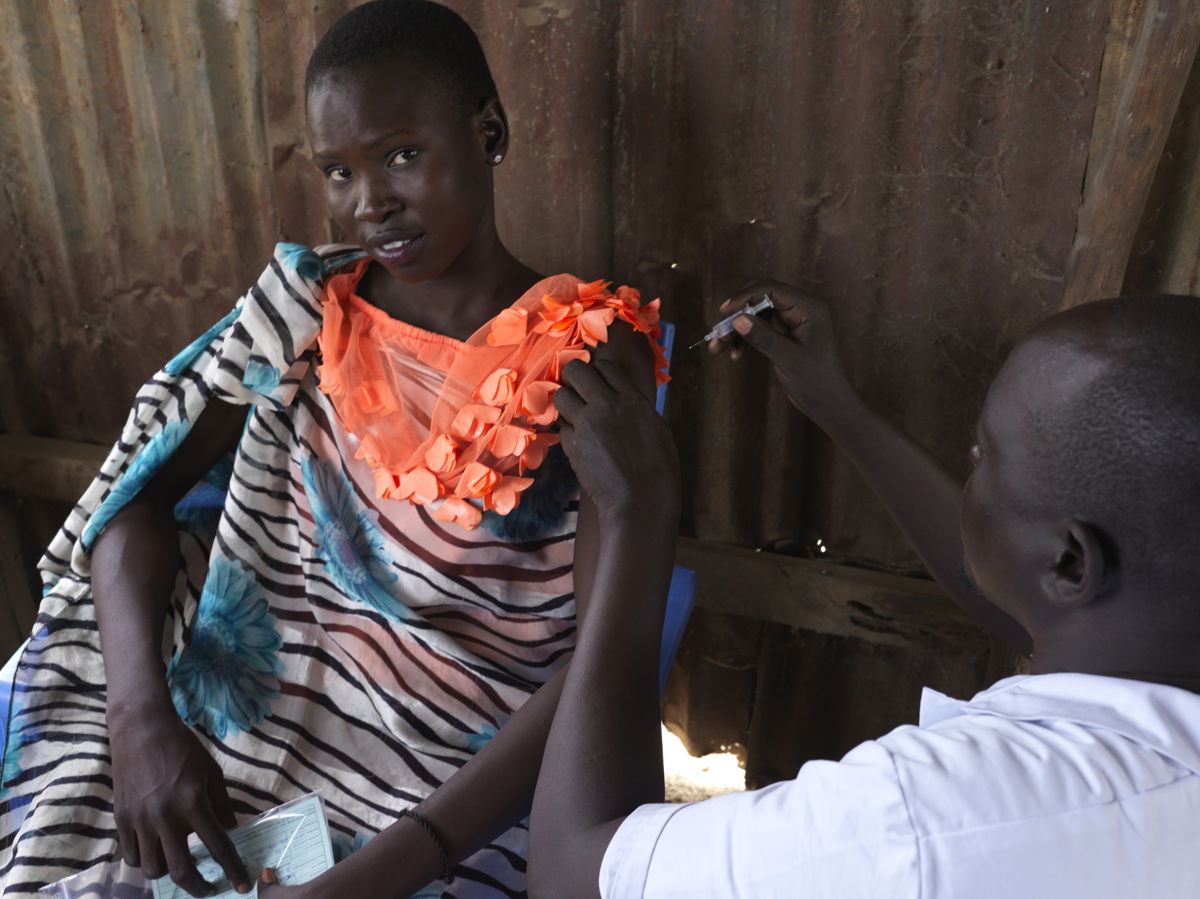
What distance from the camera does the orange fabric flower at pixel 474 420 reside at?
1.38 m

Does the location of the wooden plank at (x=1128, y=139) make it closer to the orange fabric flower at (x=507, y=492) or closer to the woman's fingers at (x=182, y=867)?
the orange fabric flower at (x=507, y=492)

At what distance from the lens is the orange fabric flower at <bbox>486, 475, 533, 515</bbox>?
54.1 inches

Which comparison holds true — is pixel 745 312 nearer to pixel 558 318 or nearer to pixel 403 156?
pixel 558 318

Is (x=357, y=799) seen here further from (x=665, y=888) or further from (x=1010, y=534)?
(x=1010, y=534)

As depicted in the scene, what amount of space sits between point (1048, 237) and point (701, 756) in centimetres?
140

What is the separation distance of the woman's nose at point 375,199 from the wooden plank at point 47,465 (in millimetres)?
1477

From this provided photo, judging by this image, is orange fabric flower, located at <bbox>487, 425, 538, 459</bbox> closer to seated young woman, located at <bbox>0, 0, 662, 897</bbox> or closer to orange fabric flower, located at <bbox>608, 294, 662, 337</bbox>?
seated young woman, located at <bbox>0, 0, 662, 897</bbox>

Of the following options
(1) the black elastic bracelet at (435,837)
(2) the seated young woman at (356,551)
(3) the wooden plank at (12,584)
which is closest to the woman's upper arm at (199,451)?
(2) the seated young woman at (356,551)

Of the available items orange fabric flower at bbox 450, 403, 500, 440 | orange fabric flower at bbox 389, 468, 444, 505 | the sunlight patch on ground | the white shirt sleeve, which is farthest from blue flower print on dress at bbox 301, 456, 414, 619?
the sunlight patch on ground

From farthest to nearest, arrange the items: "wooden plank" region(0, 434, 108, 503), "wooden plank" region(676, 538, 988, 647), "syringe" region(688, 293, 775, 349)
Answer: "wooden plank" region(0, 434, 108, 503) → "wooden plank" region(676, 538, 988, 647) → "syringe" region(688, 293, 775, 349)

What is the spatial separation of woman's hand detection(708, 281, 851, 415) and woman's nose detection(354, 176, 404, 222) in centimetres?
52

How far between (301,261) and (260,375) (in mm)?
195

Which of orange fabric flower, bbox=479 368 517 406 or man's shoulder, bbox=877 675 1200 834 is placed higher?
orange fabric flower, bbox=479 368 517 406

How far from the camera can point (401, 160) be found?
1.33 meters
